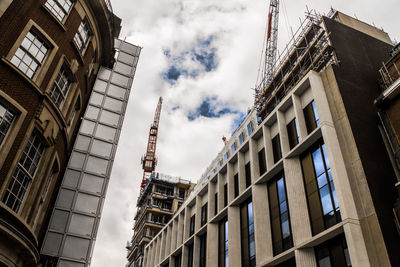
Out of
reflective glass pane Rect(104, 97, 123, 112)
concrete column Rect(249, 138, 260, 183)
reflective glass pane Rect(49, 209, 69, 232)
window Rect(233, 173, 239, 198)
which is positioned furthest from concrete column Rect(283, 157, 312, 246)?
reflective glass pane Rect(49, 209, 69, 232)

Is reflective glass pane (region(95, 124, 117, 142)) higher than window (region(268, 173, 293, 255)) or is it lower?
higher

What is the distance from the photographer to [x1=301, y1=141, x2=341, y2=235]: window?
19.6 metres

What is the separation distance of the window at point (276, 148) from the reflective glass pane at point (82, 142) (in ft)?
46.8

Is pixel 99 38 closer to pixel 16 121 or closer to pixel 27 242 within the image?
pixel 16 121

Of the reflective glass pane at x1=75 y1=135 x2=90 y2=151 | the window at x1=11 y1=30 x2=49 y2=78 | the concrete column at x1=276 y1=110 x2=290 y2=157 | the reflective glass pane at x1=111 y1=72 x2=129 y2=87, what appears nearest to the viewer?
the window at x1=11 y1=30 x2=49 y2=78

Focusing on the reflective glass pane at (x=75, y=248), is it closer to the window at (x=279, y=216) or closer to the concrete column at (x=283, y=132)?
the window at (x=279, y=216)

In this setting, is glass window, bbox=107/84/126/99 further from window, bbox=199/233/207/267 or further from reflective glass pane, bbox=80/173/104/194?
window, bbox=199/233/207/267

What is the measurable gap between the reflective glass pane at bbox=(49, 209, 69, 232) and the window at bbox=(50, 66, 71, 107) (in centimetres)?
597

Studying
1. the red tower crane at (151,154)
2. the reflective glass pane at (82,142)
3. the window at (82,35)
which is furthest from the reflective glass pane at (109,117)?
the red tower crane at (151,154)

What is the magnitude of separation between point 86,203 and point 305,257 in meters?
13.2

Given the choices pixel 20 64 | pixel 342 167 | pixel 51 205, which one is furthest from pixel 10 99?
pixel 342 167

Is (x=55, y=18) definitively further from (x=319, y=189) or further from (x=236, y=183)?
(x=236, y=183)

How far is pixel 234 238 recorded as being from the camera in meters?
29.0

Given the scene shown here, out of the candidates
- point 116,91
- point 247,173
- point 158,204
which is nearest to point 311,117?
point 247,173
